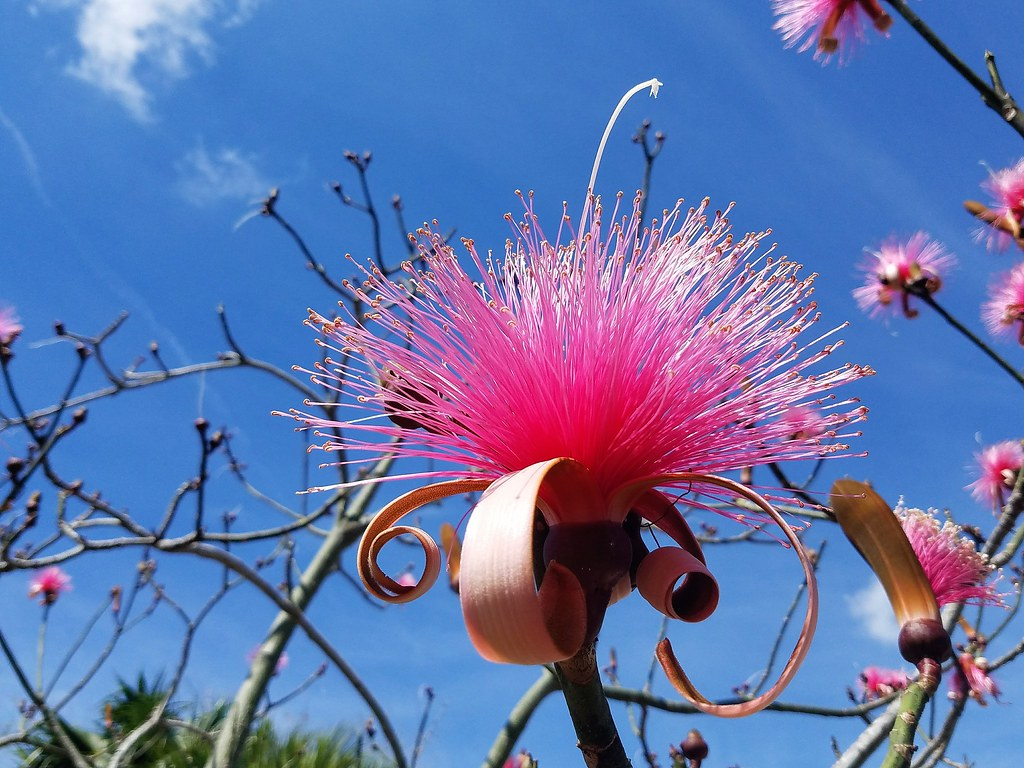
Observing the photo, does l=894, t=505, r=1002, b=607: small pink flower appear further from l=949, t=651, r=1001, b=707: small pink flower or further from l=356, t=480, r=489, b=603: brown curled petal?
l=356, t=480, r=489, b=603: brown curled petal

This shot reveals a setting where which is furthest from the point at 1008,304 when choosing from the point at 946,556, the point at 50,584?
the point at 50,584

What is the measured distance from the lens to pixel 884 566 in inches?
39.2

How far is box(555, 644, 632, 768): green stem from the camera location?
0.80 m

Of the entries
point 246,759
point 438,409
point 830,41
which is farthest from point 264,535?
point 246,759

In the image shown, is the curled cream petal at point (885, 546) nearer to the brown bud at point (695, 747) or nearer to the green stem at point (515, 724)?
the brown bud at point (695, 747)

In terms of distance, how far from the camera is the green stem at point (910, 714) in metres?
0.92

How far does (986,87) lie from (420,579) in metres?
1.99

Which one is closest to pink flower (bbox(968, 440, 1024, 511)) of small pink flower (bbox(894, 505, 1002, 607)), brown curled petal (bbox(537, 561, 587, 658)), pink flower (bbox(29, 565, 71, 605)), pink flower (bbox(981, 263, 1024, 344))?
pink flower (bbox(981, 263, 1024, 344))

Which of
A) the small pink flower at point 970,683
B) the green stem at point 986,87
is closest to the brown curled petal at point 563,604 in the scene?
the small pink flower at point 970,683

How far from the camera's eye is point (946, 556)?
1259 millimetres

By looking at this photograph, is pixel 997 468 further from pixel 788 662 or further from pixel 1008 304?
pixel 788 662

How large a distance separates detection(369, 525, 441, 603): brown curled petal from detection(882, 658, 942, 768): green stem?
0.56m

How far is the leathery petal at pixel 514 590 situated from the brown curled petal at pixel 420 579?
210 millimetres

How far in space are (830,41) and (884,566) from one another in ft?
7.39
